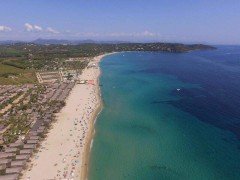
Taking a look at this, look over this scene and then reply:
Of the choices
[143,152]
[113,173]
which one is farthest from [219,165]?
[113,173]

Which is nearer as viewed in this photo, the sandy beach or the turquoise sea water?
the sandy beach

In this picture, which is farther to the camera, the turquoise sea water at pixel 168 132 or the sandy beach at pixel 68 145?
the turquoise sea water at pixel 168 132

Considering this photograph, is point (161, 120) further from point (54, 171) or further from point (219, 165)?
point (54, 171)

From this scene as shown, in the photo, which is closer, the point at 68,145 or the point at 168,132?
the point at 68,145

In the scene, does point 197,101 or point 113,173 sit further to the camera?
point 197,101

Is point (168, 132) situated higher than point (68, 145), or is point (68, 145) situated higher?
point (68, 145)
